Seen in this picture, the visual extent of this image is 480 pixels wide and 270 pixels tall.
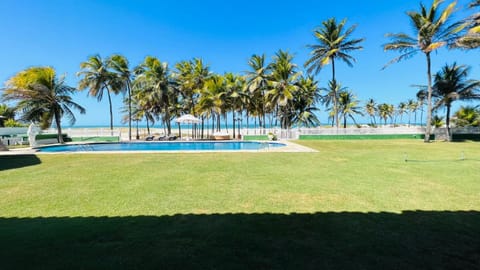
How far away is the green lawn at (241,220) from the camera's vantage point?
219 cm

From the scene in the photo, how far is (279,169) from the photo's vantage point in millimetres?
6793

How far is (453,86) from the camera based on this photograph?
16.8m

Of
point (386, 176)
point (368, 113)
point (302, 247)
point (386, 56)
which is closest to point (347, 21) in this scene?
point (386, 56)

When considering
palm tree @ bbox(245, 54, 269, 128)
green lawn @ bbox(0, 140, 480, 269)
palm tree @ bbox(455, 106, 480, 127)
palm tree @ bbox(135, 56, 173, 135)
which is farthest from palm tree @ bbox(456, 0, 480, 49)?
palm tree @ bbox(135, 56, 173, 135)

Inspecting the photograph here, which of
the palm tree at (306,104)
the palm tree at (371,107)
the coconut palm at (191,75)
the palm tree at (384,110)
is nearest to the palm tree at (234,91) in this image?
the coconut palm at (191,75)

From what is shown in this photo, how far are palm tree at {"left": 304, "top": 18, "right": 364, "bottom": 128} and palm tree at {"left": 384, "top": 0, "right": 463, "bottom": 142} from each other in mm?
3709

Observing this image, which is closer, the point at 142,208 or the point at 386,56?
the point at 142,208

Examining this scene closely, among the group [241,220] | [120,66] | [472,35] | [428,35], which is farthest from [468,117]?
[120,66]

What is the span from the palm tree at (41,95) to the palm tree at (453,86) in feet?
94.7

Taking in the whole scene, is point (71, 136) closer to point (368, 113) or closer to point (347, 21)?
point (347, 21)

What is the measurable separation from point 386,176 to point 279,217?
4188mm

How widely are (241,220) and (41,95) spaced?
18.5 m

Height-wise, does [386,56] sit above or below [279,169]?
above

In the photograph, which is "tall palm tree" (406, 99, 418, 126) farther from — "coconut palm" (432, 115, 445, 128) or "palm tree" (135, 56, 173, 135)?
"palm tree" (135, 56, 173, 135)
